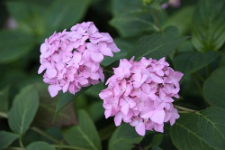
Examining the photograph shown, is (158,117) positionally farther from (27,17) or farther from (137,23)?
(27,17)

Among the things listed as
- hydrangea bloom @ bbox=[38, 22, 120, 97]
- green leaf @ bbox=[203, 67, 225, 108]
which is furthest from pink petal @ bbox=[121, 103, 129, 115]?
green leaf @ bbox=[203, 67, 225, 108]

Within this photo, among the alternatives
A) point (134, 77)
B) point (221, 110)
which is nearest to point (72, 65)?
point (134, 77)

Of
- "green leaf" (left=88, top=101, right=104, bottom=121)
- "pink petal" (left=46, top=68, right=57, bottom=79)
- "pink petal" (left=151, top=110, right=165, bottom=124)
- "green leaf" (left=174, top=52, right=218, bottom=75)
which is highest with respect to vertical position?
"pink petal" (left=46, top=68, right=57, bottom=79)

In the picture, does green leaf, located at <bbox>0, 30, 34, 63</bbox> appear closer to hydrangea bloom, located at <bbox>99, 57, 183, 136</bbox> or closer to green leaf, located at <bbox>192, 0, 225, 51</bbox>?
green leaf, located at <bbox>192, 0, 225, 51</bbox>

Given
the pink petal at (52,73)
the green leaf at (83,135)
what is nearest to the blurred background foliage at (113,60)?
the green leaf at (83,135)

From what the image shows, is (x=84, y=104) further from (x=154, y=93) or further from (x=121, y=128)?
(x=154, y=93)

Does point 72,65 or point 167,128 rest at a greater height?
point 72,65
